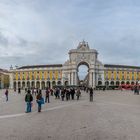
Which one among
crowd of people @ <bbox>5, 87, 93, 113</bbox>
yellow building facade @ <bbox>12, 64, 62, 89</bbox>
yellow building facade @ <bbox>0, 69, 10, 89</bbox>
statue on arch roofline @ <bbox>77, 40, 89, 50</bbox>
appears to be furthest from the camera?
yellow building facade @ <bbox>0, 69, 10, 89</bbox>

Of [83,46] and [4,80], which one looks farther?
[4,80]

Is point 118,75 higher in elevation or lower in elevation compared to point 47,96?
higher

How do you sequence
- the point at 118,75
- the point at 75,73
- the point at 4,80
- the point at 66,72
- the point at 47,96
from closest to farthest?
1. the point at 47,96
2. the point at 75,73
3. the point at 66,72
4. the point at 118,75
5. the point at 4,80

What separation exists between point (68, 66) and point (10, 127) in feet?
410

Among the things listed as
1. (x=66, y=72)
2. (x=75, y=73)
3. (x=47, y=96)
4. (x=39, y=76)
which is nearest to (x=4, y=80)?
(x=39, y=76)

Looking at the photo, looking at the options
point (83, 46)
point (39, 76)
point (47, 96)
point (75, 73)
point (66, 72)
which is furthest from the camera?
point (39, 76)

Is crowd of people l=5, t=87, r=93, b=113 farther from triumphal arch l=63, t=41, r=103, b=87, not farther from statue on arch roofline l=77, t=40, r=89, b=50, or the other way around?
statue on arch roofline l=77, t=40, r=89, b=50

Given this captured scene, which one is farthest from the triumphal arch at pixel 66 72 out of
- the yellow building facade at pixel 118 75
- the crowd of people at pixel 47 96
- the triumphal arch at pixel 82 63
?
the crowd of people at pixel 47 96

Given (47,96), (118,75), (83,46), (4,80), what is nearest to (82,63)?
(83,46)

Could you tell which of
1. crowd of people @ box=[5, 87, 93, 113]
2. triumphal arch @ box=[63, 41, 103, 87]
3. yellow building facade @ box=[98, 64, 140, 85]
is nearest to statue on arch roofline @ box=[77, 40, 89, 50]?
triumphal arch @ box=[63, 41, 103, 87]

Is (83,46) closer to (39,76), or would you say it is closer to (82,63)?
(82,63)

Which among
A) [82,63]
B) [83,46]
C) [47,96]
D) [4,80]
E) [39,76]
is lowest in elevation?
[47,96]

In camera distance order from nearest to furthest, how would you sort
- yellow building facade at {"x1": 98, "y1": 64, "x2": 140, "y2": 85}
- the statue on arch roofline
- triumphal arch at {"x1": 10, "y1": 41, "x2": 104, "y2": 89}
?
triumphal arch at {"x1": 10, "y1": 41, "x2": 104, "y2": 89}
the statue on arch roofline
yellow building facade at {"x1": 98, "y1": 64, "x2": 140, "y2": 85}

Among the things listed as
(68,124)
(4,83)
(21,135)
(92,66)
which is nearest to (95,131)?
(68,124)
